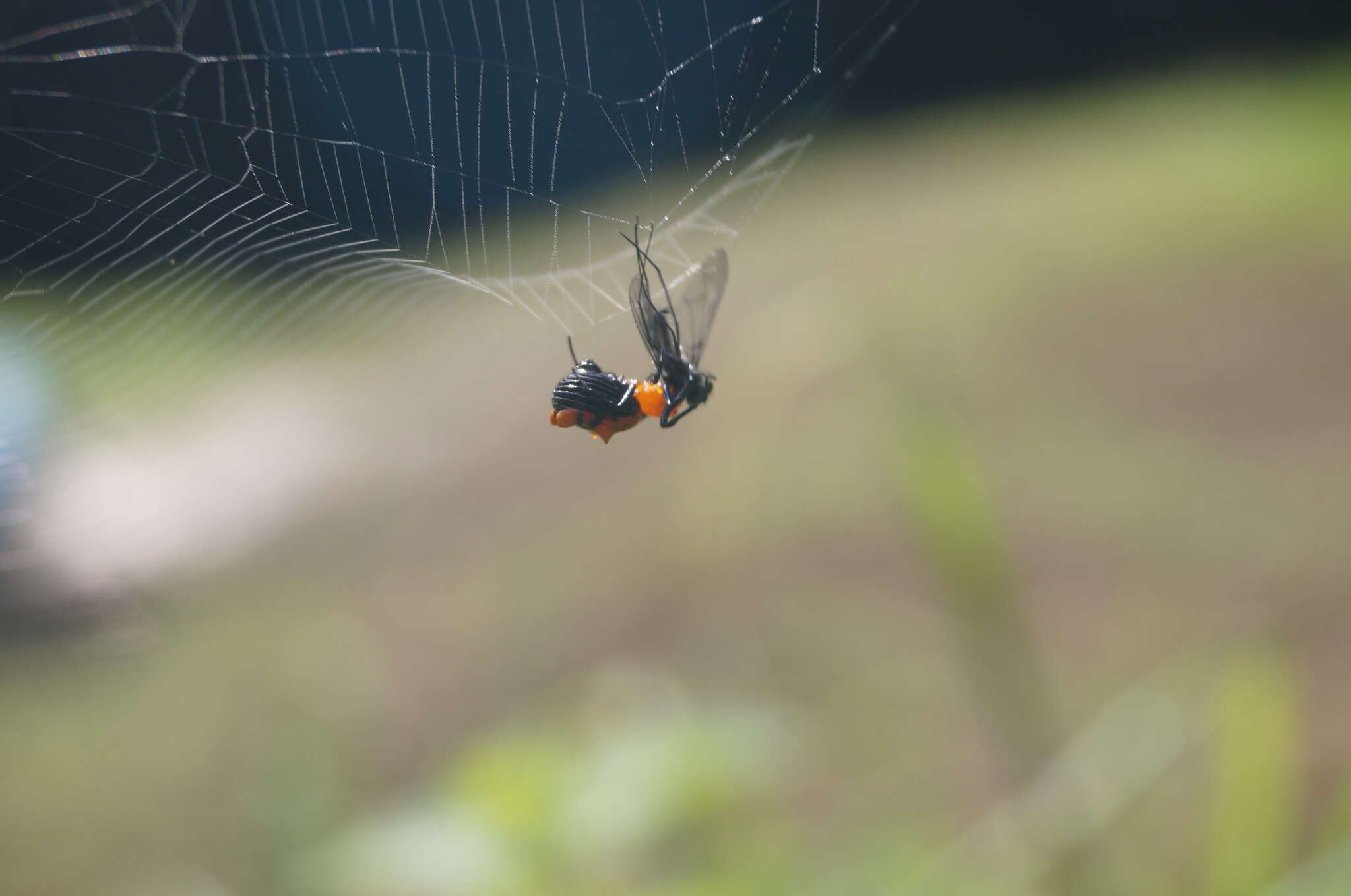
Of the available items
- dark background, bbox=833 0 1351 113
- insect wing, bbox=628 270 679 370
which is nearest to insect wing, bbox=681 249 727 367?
insect wing, bbox=628 270 679 370

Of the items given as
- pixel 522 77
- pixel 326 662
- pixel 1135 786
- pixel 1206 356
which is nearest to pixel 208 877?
pixel 326 662

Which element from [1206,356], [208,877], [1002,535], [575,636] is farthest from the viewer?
[1206,356]

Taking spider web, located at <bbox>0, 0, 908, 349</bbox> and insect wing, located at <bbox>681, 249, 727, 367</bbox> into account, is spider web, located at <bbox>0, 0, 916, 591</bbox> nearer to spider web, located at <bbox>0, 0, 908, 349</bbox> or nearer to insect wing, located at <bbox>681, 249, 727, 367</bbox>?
spider web, located at <bbox>0, 0, 908, 349</bbox>

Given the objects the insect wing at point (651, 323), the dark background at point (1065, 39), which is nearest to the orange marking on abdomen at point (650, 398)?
the insect wing at point (651, 323)

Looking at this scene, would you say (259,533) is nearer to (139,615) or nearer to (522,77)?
(139,615)

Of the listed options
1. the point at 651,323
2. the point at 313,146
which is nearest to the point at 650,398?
the point at 651,323
